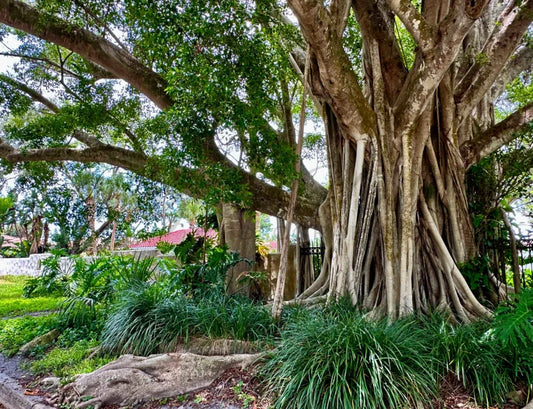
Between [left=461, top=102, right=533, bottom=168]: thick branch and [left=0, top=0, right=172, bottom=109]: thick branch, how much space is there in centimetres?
477

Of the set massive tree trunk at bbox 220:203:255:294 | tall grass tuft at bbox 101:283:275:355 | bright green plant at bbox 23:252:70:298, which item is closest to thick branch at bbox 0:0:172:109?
massive tree trunk at bbox 220:203:255:294

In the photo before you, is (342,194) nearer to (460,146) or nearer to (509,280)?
(460,146)

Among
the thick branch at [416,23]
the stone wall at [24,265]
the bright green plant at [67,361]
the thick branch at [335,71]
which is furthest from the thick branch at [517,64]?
the stone wall at [24,265]

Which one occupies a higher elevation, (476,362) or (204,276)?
(204,276)

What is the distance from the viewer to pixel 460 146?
230 inches

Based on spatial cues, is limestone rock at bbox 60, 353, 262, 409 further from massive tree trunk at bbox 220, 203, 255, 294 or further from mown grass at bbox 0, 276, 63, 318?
massive tree trunk at bbox 220, 203, 255, 294

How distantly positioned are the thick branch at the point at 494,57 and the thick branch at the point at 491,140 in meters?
0.45

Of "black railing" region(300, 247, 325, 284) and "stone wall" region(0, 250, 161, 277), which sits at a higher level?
"black railing" region(300, 247, 325, 284)

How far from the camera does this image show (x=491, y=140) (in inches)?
227

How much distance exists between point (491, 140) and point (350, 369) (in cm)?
448

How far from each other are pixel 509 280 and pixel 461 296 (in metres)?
3.13

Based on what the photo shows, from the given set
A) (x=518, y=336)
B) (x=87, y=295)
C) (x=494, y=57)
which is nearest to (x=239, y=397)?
(x=518, y=336)

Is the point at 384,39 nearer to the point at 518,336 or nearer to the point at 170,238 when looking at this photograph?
the point at 518,336

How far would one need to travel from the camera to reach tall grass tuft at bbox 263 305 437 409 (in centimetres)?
272
